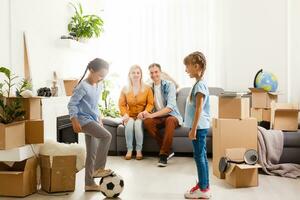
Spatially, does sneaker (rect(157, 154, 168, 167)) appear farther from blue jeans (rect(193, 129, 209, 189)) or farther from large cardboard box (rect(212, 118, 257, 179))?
blue jeans (rect(193, 129, 209, 189))

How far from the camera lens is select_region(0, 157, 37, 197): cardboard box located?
3182 millimetres

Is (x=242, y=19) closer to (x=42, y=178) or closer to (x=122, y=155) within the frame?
(x=122, y=155)

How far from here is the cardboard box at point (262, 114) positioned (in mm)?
4547

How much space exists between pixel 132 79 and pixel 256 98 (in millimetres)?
1556

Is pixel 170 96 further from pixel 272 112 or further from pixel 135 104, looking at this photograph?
pixel 272 112

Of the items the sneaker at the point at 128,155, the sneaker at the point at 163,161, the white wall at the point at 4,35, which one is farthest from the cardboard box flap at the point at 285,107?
the white wall at the point at 4,35

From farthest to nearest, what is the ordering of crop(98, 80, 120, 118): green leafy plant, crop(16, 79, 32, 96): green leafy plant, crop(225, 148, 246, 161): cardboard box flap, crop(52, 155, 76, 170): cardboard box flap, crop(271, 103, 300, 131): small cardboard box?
crop(98, 80, 120, 118): green leafy plant < crop(271, 103, 300, 131): small cardboard box < crop(225, 148, 246, 161): cardboard box flap < crop(16, 79, 32, 96): green leafy plant < crop(52, 155, 76, 170): cardboard box flap

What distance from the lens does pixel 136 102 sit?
16.6 ft

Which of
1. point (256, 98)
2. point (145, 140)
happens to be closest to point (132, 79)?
Result: point (145, 140)

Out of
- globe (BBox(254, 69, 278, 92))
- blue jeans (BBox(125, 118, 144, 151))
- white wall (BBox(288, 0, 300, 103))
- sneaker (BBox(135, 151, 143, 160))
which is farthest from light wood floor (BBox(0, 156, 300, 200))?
white wall (BBox(288, 0, 300, 103))

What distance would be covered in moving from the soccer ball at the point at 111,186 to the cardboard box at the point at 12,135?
0.74 meters

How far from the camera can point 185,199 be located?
10.4 feet

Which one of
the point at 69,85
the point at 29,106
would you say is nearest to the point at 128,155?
the point at 69,85

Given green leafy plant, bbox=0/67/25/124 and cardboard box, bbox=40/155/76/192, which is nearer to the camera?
green leafy plant, bbox=0/67/25/124
